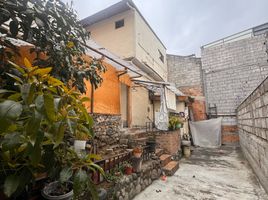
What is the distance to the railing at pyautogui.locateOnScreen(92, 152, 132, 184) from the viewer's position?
2.83 meters

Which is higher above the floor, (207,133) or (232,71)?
(232,71)

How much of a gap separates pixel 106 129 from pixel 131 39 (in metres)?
4.83

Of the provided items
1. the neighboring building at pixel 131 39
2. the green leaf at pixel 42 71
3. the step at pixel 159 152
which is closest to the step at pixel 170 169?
the step at pixel 159 152

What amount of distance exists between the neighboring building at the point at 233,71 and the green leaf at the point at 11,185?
34.9ft

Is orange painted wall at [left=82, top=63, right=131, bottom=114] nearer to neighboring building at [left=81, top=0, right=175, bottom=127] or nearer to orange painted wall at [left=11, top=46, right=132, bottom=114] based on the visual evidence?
orange painted wall at [left=11, top=46, right=132, bottom=114]

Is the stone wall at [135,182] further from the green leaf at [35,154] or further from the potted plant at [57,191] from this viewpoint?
the green leaf at [35,154]

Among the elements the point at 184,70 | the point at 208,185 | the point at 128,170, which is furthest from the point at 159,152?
the point at 184,70

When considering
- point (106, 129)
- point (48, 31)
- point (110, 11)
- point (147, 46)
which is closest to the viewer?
point (48, 31)

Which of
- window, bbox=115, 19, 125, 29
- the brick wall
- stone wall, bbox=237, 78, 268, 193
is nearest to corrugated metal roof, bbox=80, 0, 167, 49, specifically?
window, bbox=115, 19, 125, 29

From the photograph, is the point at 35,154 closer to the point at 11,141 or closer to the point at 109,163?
the point at 11,141

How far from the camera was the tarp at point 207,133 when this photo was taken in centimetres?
912

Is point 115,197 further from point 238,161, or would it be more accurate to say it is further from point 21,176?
point 238,161

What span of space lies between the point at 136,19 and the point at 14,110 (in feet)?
26.1

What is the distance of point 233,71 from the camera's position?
390 inches
